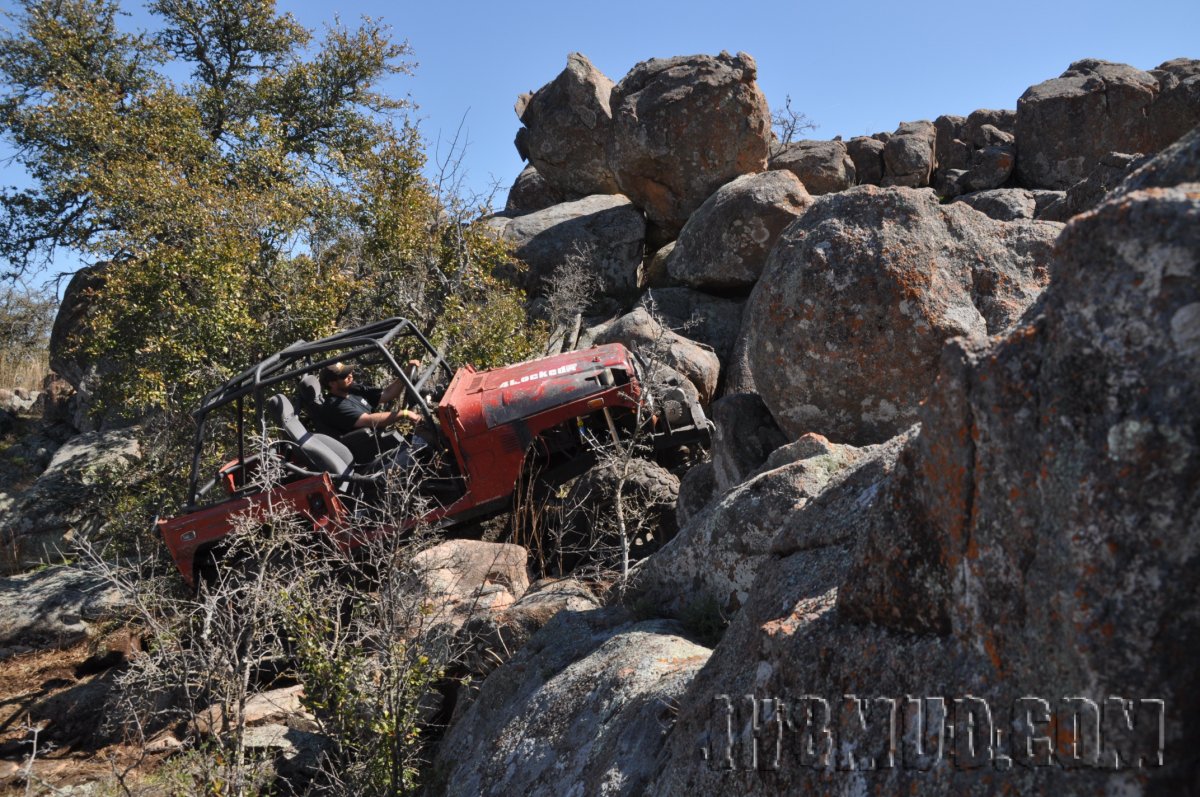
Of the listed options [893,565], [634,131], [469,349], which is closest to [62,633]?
[469,349]

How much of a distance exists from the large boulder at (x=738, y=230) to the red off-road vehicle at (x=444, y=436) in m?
5.05

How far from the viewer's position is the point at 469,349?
9.99m

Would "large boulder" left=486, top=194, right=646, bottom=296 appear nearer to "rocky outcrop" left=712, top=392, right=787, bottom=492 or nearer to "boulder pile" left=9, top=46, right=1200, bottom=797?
"boulder pile" left=9, top=46, right=1200, bottom=797

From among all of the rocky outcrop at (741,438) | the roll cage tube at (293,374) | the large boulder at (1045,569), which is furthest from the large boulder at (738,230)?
the large boulder at (1045,569)

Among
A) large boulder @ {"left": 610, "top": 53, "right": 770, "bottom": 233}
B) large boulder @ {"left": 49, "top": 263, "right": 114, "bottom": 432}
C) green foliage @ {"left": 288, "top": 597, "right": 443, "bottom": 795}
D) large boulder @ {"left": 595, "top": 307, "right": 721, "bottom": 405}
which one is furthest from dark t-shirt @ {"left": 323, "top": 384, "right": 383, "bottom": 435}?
large boulder @ {"left": 49, "top": 263, "right": 114, "bottom": 432}

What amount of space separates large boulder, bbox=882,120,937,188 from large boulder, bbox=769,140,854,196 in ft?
4.19

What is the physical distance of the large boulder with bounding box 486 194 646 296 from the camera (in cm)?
1436

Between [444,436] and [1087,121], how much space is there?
12.6 meters

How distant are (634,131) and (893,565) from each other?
1303 cm

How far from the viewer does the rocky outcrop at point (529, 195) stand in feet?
62.2

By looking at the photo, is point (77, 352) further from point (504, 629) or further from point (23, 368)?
point (504, 629)

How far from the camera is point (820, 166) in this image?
48.2ft

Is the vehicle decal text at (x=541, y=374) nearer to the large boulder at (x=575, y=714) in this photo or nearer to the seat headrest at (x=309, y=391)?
the seat headrest at (x=309, y=391)

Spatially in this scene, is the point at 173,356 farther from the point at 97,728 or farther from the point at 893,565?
the point at 893,565
